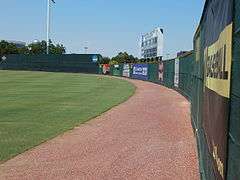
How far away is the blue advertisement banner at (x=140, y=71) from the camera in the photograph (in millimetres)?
56669

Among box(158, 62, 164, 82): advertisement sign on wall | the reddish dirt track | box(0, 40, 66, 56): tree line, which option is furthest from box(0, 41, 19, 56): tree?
the reddish dirt track

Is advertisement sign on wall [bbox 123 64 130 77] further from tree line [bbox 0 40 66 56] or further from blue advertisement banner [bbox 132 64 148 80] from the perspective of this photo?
tree line [bbox 0 40 66 56]

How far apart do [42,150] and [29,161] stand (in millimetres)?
Answer: 1182

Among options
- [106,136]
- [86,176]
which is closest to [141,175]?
[86,176]

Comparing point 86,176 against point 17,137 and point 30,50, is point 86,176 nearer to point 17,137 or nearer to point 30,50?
point 17,137

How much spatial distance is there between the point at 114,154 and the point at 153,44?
71.0 meters

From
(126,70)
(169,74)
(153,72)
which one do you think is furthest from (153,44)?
(169,74)

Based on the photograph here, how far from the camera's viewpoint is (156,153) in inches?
400

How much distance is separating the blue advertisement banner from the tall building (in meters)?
8.55

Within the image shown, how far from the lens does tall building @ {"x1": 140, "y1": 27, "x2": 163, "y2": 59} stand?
250ft

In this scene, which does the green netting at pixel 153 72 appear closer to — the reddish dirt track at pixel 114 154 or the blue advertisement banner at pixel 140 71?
the blue advertisement banner at pixel 140 71

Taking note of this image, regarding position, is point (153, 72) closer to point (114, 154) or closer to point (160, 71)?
point (160, 71)

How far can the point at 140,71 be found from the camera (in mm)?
60156

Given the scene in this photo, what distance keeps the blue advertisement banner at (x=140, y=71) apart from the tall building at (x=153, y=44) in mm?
8546
